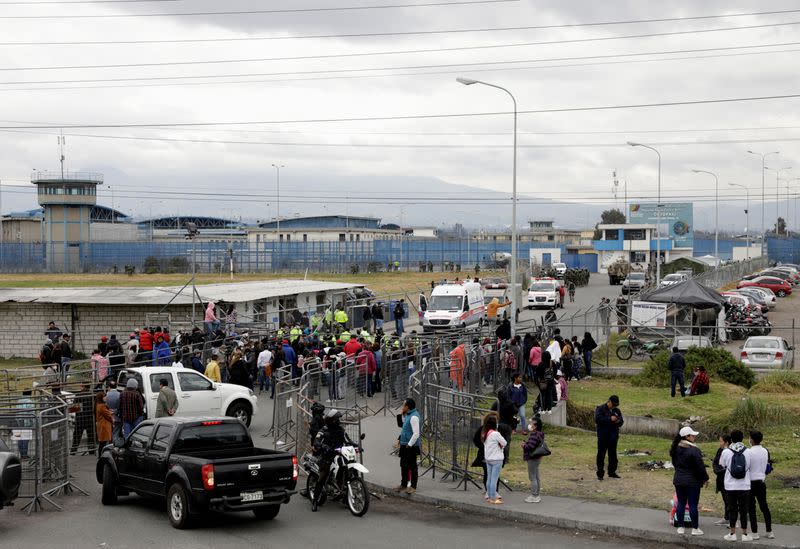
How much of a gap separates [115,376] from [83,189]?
94.7 metres

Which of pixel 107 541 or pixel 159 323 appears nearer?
pixel 107 541

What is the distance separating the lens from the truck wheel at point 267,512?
13.3 metres

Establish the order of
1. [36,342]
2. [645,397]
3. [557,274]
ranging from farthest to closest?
[557,274]
[36,342]
[645,397]

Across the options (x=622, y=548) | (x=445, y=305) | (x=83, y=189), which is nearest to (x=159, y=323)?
(x=445, y=305)

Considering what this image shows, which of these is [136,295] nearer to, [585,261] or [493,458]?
[493,458]

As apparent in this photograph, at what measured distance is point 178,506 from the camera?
1291cm

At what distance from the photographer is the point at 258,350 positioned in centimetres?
2677

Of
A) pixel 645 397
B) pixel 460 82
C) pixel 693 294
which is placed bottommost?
pixel 645 397

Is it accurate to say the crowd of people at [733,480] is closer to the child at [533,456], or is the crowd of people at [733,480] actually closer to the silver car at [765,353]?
the child at [533,456]

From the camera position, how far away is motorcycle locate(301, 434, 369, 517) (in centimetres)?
1366

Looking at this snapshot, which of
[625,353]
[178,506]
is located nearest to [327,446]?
[178,506]

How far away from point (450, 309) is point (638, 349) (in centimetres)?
1157

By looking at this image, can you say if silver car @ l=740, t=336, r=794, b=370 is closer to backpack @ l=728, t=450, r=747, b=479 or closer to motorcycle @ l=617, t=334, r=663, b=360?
motorcycle @ l=617, t=334, r=663, b=360

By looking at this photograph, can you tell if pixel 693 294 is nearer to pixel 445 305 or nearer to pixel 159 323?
pixel 445 305
